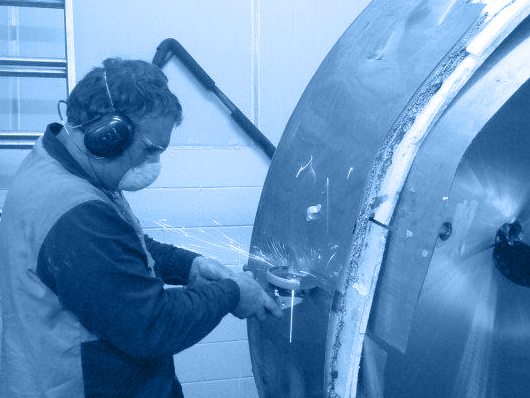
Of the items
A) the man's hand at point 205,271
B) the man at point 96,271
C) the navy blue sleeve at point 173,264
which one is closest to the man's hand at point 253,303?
A: the man at point 96,271

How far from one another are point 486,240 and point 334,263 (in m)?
0.27

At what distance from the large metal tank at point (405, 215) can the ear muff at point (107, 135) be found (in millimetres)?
269

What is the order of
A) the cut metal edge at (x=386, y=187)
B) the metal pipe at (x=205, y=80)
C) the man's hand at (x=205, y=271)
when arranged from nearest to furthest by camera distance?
the cut metal edge at (x=386, y=187), the man's hand at (x=205, y=271), the metal pipe at (x=205, y=80)

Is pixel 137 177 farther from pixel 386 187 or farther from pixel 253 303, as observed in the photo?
pixel 386 187

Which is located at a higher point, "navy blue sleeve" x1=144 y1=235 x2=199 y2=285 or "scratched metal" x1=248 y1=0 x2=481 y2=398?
"scratched metal" x1=248 y1=0 x2=481 y2=398

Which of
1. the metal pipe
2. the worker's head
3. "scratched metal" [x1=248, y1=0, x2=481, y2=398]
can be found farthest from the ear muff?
the metal pipe

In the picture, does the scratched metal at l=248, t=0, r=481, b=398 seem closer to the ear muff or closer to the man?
the man

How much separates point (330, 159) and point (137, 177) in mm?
356

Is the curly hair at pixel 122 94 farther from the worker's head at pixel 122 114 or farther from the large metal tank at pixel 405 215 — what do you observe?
the large metal tank at pixel 405 215

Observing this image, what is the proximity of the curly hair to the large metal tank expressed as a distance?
0.23 meters

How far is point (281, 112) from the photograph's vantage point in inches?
78.0

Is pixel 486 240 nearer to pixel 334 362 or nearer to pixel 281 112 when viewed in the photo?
pixel 334 362

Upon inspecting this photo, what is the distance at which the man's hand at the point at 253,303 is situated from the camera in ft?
3.40

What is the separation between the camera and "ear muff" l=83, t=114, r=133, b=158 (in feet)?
3.19
